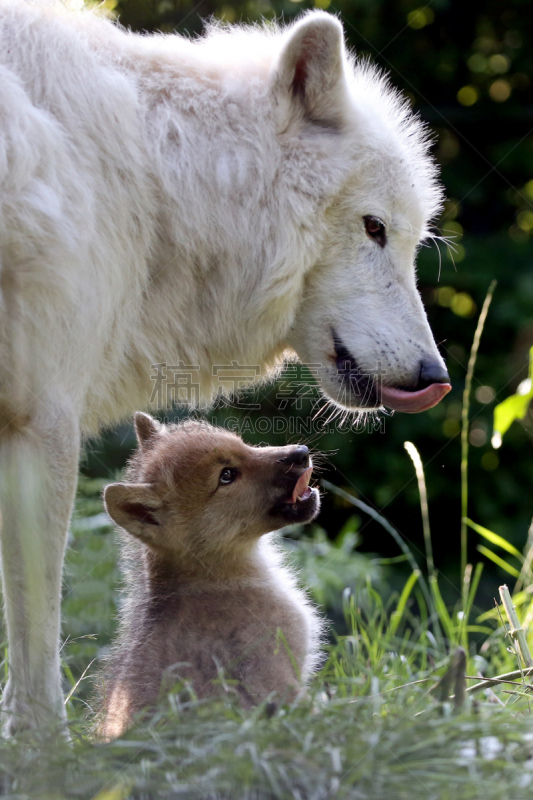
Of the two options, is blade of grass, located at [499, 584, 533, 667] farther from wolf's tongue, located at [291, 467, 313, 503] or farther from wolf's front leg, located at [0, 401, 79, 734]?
wolf's front leg, located at [0, 401, 79, 734]

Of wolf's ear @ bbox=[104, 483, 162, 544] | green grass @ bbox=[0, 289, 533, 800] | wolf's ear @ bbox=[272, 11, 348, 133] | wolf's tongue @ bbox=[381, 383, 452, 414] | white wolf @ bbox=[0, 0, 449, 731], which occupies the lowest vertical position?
green grass @ bbox=[0, 289, 533, 800]

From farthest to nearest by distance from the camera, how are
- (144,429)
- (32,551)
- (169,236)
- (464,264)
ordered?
(464,264) → (144,429) → (169,236) → (32,551)

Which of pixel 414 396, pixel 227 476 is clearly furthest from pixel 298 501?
pixel 414 396

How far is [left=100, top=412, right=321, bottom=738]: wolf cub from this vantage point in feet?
7.79

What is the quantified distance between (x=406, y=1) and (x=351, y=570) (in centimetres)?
414

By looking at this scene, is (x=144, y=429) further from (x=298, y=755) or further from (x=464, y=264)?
(x=464, y=264)

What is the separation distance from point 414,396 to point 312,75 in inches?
38.4

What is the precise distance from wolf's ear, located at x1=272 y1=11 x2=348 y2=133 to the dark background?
329 centimetres

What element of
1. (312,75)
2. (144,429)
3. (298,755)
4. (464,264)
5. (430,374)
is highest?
(464,264)

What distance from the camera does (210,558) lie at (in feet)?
8.55

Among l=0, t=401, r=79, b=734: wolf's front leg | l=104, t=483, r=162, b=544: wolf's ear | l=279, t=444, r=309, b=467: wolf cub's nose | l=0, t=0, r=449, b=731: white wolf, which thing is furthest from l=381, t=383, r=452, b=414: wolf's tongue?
l=0, t=401, r=79, b=734: wolf's front leg

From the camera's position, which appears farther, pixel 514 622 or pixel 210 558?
pixel 210 558

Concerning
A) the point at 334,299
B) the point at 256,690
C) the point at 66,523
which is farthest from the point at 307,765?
the point at 334,299

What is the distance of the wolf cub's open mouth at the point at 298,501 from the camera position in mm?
2596
